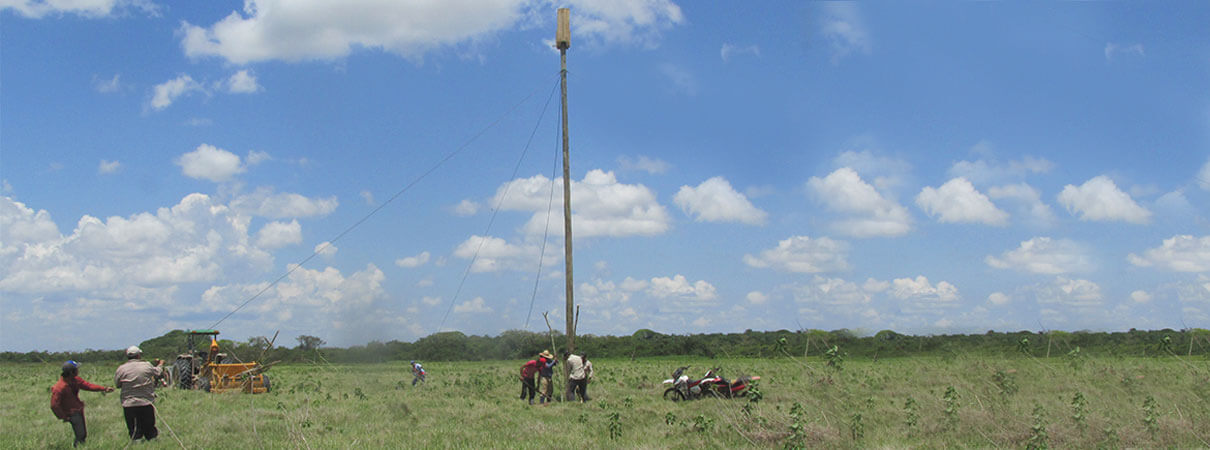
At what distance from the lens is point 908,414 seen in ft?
43.1

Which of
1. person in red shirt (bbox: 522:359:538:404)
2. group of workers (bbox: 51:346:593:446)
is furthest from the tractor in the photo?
group of workers (bbox: 51:346:593:446)

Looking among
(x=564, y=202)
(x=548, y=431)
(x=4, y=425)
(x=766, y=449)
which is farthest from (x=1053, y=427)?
(x=4, y=425)

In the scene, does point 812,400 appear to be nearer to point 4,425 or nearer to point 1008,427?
point 1008,427

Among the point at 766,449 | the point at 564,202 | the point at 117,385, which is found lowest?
the point at 766,449

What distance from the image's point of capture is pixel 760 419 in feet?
40.7

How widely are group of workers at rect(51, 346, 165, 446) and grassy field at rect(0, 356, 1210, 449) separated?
1.10 feet

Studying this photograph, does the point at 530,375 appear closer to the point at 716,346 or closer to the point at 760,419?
the point at 760,419

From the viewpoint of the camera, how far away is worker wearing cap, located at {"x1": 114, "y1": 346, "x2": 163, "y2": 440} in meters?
12.3

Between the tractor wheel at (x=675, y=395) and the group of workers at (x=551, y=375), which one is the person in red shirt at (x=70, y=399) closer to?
the group of workers at (x=551, y=375)

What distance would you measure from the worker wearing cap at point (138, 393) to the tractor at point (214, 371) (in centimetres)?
967

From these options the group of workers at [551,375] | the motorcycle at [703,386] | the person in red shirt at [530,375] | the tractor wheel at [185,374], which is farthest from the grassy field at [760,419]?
the tractor wheel at [185,374]

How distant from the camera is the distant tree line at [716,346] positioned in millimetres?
18188

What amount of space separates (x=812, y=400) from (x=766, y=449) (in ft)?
5.93

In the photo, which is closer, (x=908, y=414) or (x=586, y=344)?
(x=908, y=414)
